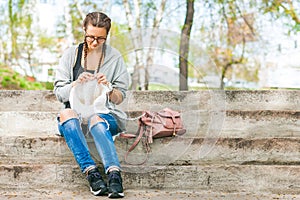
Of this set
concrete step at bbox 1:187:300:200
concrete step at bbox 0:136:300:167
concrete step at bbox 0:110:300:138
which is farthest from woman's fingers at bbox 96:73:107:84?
concrete step at bbox 0:110:300:138

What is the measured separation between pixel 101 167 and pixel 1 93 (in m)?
1.76

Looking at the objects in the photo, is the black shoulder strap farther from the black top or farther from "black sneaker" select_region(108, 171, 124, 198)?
"black sneaker" select_region(108, 171, 124, 198)

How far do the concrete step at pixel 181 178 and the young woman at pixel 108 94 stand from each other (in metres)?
0.22

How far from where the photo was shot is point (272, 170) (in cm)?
356

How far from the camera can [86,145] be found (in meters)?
3.38

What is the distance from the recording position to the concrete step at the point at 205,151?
3715mm

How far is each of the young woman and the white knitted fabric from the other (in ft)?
0.09

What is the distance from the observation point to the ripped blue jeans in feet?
10.9

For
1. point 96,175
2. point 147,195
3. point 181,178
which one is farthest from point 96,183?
point 181,178

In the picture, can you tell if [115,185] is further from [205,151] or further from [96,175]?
[205,151]

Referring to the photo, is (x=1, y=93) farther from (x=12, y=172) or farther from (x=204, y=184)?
(x=204, y=184)

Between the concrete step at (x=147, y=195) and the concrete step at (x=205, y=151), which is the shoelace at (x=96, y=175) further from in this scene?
the concrete step at (x=205, y=151)

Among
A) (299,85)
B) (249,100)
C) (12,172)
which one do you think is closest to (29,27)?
(299,85)

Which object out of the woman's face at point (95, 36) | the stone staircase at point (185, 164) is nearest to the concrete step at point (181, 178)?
the stone staircase at point (185, 164)
